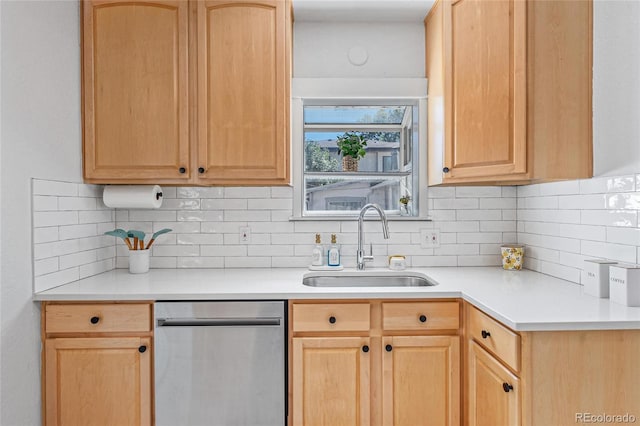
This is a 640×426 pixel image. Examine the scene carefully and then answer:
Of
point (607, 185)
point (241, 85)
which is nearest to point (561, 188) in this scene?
point (607, 185)

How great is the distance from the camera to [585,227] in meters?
1.95

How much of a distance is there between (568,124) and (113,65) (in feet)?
7.26

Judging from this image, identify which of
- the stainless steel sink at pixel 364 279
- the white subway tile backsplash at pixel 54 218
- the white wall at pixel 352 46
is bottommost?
the stainless steel sink at pixel 364 279

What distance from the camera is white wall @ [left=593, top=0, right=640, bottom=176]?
1.69 meters

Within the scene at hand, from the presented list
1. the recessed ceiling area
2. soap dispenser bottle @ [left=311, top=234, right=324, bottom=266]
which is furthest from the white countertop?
the recessed ceiling area

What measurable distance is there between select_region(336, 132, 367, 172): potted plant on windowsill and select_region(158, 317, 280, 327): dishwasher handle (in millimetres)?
1144

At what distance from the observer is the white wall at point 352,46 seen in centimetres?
259

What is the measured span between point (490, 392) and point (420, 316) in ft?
1.35

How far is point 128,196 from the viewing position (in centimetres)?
231

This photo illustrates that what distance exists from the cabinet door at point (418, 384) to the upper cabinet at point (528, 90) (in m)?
0.87

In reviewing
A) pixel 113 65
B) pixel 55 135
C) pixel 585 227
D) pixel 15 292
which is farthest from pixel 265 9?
pixel 585 227

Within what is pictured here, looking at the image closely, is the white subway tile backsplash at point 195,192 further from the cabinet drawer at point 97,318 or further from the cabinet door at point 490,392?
the cabinet door at point 490,392

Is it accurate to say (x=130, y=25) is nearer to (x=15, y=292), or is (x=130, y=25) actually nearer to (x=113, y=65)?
(x=113, y=65)

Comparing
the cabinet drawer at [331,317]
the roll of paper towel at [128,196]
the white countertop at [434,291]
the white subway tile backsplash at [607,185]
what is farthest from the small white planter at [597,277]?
the roll of paper towel at [128,196]
